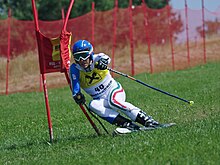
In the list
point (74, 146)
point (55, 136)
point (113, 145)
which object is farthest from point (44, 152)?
point (55, 136)

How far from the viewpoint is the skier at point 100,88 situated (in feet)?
33.6

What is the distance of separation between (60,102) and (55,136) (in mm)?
7246

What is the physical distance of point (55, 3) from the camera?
5175 cm

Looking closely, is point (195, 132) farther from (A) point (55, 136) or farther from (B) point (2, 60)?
(B) point (2, 60)

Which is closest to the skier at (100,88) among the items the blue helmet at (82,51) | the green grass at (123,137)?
the blue helmet at (82,51)

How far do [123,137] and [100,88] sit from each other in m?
1.09

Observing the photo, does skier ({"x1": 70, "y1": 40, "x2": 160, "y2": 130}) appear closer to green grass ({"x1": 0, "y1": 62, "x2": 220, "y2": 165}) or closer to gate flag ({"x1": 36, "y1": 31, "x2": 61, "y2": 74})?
gate flag ({"x1": 36, "y1": 31, "x2": 61, "y2": 74})

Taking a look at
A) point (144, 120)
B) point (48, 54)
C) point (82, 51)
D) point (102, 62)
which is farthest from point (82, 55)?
point (144, 120)

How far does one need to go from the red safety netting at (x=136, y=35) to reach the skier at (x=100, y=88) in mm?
16375

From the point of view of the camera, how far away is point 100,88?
10453mm

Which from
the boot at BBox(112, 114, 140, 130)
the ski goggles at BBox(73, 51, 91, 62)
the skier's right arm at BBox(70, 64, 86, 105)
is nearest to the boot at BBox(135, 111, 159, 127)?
the boot at BBox(112, 114, 140, 130)

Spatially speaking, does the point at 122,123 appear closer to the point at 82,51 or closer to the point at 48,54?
the point at 82,51

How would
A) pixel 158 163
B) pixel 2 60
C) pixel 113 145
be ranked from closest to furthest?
pixel 158 163 → pixel 113 145 → pixel 2 60

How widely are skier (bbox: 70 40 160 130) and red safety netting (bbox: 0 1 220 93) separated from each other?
1637 centimetres
